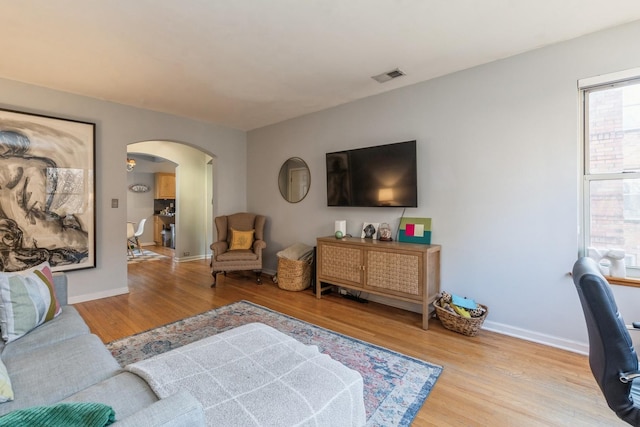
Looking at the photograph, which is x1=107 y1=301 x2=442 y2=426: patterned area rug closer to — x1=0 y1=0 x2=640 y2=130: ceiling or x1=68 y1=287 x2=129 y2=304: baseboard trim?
x1=68 y1=287 x2=129 y2=304: baseboard trim

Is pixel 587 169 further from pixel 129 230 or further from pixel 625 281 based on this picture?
pixel 129 230

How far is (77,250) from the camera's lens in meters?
3.51

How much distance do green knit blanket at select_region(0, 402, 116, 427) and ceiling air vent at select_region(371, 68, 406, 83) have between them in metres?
3.17

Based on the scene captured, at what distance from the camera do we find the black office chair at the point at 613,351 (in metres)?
1.14

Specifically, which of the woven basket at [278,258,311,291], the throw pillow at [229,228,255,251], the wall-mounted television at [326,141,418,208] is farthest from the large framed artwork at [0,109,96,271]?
the wall-mounted television at [326,141,418,208]

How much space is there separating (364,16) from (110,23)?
6.12ft

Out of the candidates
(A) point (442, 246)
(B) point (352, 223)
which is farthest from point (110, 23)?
(A) point (442, 246)

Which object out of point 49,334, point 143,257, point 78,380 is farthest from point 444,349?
point 143,257

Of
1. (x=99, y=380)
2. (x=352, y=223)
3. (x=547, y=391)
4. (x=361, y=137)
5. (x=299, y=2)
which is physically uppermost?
(x=299, y=2)

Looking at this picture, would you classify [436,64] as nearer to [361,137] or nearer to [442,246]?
[361,137]

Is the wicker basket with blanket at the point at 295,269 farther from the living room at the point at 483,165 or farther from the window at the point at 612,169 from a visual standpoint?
the window at the point at 612,169

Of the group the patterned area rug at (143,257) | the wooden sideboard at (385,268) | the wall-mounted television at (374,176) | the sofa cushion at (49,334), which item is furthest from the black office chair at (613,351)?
the patterned area rug at (143,257)

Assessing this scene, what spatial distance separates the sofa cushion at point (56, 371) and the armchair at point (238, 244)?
2.55 m

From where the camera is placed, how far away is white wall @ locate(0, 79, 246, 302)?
329 cm
